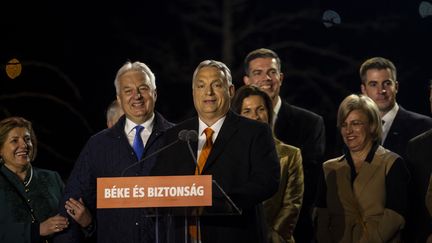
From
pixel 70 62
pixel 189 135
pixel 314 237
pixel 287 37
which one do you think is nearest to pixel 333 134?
pixel 287 37

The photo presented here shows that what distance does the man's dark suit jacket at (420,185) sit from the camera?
675 centimetres

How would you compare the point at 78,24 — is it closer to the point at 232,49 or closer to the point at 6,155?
the point at 232,49

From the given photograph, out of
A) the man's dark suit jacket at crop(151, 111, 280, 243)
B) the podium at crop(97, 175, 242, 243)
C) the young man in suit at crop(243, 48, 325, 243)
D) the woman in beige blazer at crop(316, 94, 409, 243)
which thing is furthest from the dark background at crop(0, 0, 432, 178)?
the podium at crop(97, 175, 242, 243)

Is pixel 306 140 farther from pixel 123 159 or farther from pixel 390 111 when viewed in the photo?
pixel 123 159

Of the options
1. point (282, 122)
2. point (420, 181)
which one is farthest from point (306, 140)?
point (420, 181)

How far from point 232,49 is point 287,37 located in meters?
1.34

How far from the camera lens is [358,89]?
16.8 meters

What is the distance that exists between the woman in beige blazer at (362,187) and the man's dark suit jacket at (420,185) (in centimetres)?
30

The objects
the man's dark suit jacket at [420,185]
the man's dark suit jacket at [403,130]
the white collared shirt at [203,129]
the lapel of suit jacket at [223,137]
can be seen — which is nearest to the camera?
the lapel of suit jacket at [223,137]

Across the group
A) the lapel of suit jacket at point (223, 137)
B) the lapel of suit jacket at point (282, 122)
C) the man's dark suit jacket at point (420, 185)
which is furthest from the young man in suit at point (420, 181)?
the lapel of suit jacket at point (223, 137)

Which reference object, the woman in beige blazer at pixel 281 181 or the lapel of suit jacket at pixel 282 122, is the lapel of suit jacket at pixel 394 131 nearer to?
the lapel of suit jacket at pixel 282 122

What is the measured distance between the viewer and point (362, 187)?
21.5 feet

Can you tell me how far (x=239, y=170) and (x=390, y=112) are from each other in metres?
2.21

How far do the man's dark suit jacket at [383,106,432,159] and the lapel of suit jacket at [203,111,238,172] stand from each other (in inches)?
75.4
